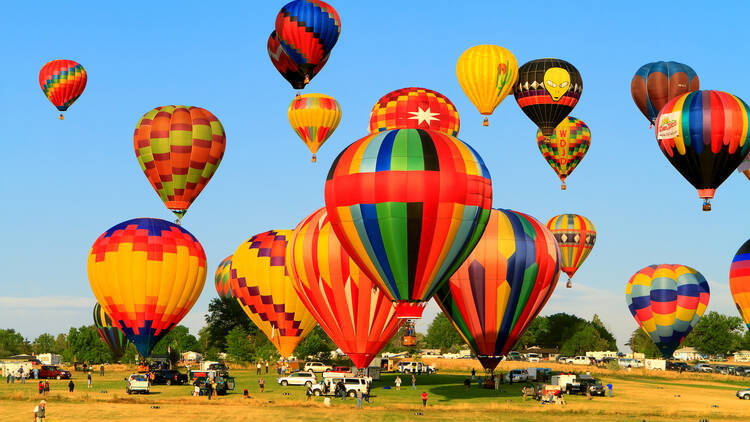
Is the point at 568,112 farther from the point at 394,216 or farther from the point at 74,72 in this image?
the point at 74,72

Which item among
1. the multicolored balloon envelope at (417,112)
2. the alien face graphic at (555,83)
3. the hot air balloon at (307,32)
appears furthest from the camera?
the hot air balloon at (307,32)

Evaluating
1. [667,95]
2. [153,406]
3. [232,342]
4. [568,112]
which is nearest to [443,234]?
[153,406]

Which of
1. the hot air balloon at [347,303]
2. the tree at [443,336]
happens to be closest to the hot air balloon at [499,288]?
the hot air balloon at [347,303]

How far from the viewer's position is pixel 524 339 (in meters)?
177

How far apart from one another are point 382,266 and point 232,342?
60.4m

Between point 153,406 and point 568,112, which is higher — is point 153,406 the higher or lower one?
the lower one

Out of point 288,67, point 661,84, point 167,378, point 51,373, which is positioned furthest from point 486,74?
point 51,373

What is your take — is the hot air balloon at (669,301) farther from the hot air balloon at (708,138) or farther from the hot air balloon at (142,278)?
the hot air balloon at (142,278)

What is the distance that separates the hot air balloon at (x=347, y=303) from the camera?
172 feet

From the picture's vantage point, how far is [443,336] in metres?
192

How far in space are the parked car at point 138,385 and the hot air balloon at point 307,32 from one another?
29602mm

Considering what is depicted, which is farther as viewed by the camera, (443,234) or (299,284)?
(299,284)

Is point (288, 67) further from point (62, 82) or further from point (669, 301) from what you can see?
point (669, 301)

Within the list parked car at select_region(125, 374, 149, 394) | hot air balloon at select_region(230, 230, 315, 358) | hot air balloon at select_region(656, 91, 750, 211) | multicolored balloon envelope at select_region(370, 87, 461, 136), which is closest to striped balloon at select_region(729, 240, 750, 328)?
hot air balloon at select_region(656, 91, 750, 211)
